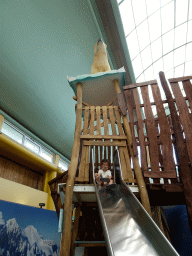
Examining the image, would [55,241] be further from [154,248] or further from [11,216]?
[154,248]

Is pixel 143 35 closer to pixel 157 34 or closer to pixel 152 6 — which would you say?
pixel 157 34

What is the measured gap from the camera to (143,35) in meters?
11.0

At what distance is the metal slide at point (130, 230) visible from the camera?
1.85 m

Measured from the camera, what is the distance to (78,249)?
4.41m

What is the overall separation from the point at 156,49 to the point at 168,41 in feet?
2.89

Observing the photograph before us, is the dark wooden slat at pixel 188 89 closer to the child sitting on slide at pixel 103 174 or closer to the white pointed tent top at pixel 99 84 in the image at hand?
the white pointed tent top at pixel 99 84

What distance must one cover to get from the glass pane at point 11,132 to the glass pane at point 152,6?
9909mm

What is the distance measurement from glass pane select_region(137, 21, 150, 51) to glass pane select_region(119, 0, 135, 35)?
583mm

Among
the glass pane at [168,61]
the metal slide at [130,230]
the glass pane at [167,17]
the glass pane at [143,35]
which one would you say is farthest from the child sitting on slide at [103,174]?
the glass pane at [168,61]

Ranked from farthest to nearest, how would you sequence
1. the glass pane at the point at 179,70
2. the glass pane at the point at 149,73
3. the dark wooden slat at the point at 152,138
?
the glass pane at the point at 179,70, the glass pane at the point at 149,73, the dark wooden slat at the point at 152,138

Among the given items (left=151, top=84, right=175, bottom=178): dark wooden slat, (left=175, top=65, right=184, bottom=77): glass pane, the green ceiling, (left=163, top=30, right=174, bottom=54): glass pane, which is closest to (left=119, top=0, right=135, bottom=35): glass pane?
the green ceiling

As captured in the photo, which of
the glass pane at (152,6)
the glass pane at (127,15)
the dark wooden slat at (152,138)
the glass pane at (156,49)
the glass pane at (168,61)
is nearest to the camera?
the dark wooden slat at (152,138)

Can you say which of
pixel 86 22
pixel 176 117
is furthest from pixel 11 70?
pixel 176 117

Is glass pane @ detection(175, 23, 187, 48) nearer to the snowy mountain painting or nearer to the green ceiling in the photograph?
the green ceiling
